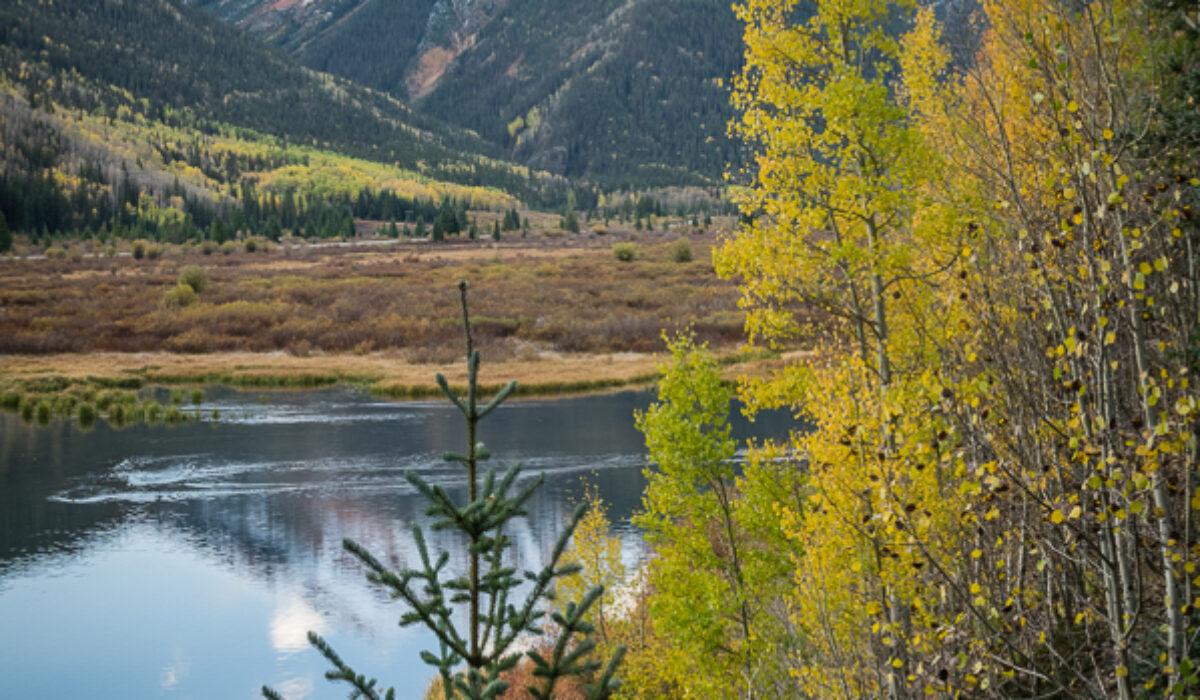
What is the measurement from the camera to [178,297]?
5934 cm

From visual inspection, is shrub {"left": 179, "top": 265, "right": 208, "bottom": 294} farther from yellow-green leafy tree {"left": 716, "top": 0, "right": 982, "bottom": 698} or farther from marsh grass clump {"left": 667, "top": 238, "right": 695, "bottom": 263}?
yellow-green leafy tree {"left": 716, "top": 0, "right": 982, "bottom": 698}

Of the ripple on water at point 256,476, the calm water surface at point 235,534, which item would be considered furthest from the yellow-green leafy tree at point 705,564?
the ripple on water at point 256,476

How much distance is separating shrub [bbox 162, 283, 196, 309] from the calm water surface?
26.2 metres

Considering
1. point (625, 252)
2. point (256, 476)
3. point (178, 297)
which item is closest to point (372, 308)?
point (178, 297)

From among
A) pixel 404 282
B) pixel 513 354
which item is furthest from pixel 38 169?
pixel 513 354

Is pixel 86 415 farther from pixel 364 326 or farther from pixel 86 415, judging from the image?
pixel 364 326

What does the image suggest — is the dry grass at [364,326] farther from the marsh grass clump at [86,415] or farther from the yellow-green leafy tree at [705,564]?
the yellow-green leafy tree at [705,564]

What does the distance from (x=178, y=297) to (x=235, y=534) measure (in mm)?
40772

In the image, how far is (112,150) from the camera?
164000 millimetres

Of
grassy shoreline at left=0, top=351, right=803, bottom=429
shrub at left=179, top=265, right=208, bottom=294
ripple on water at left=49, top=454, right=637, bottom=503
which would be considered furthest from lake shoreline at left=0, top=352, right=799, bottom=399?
shrub at left=179, top=265, right=208, bottom=294

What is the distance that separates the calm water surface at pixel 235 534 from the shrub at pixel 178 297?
26187 millimetres

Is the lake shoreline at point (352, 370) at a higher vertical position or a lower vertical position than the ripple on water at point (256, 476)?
higher

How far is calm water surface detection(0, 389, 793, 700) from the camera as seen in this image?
57.3 feet

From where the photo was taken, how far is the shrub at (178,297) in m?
58.7
